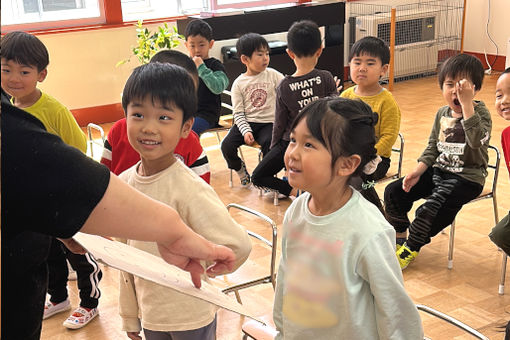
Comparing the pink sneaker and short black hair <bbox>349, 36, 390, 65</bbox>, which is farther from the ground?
short black hair <bbox>349, 36, 390, 65</bbox>

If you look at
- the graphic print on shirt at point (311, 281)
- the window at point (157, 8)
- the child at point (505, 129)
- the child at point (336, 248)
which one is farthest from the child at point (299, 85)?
the window at point (157, 8)

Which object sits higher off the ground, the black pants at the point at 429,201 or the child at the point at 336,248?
the child at the point at 336,248

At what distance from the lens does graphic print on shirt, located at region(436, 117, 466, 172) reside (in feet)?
10.2

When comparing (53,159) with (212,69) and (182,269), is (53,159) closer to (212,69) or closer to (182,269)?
(182,269)

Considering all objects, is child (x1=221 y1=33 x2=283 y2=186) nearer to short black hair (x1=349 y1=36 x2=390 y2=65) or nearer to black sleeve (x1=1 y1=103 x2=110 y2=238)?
short black hair (x1=349 y1=36 x2=390 y2=65)

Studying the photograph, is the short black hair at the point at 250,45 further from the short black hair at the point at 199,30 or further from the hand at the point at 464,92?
the hand at the point at 464,92

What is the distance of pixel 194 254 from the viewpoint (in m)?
1.09

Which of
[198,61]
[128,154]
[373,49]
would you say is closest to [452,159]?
[373,49]

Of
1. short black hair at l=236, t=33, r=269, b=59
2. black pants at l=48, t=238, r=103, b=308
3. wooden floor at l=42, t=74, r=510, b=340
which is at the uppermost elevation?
short black hair at l=236, t=33, r=269, b=59

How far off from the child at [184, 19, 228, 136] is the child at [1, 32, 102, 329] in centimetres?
164

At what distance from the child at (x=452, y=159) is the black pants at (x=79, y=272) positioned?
5.06ft

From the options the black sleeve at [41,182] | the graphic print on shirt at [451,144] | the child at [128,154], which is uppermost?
the black sleeve at [41,182]

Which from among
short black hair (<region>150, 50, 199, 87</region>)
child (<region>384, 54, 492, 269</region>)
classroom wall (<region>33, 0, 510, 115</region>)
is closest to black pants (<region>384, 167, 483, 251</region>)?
child (<region>384, 54, 492, 269</region>)

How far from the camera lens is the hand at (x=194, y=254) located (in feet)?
3.45
